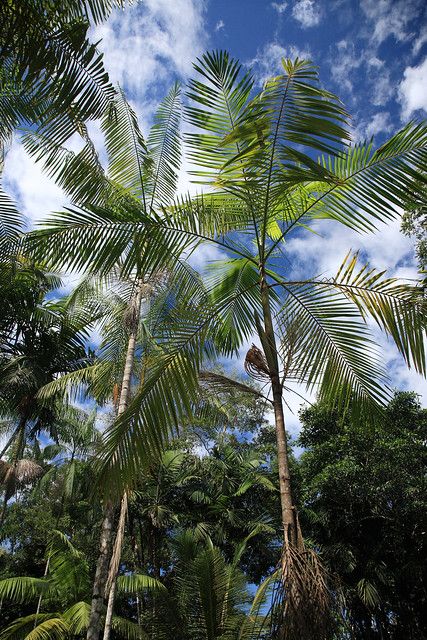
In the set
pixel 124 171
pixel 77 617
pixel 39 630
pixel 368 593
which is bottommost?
pixel 39 630

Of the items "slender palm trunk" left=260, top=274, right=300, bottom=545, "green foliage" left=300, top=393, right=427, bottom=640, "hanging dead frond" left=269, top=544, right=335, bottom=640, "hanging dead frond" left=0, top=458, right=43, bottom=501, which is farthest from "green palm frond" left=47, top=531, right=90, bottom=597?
"hanging dead frond" left=269, top=544, right=335, bottom=640

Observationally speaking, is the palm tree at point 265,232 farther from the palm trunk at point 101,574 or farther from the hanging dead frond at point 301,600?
the palm trunk at point 101,574

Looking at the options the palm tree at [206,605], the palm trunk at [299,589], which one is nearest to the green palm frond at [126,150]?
the palm trunk at [299,589]

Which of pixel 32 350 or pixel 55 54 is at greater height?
pixel 32 350

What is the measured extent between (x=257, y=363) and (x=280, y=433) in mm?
553

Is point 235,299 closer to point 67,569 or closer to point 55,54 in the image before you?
point 55,54

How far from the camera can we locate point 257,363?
3.40m

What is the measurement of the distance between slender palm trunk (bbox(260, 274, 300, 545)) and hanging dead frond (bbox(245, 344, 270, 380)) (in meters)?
0.09

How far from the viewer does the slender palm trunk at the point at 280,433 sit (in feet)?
9.11

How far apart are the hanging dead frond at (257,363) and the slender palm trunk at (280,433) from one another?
Result: 0.09 m

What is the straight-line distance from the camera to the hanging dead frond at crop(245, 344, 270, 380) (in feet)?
11.1

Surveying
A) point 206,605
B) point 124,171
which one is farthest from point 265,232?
point 206,605

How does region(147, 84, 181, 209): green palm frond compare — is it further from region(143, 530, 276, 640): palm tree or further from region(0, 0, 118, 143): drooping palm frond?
region(143, 530, 276, 640): palm tree

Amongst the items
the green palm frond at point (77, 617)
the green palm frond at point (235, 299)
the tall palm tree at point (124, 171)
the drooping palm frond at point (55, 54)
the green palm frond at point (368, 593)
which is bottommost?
the green palm frond at point (77, 617)
